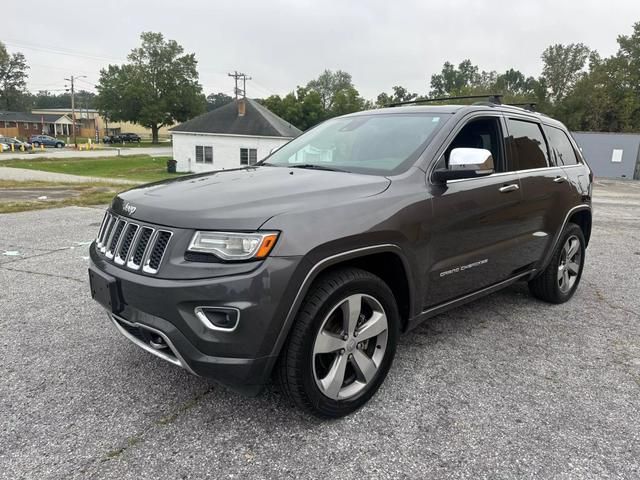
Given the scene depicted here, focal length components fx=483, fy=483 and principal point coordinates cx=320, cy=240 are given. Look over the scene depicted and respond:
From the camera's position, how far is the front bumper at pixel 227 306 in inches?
85.9

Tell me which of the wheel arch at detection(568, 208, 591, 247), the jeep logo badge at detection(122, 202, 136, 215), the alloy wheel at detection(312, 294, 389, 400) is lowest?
the alloy wheel at detection(312, 294, 389, 400)

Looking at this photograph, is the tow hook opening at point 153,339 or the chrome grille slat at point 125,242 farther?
the chrome grille slat at point 125,242

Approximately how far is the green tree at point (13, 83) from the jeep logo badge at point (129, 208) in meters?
112

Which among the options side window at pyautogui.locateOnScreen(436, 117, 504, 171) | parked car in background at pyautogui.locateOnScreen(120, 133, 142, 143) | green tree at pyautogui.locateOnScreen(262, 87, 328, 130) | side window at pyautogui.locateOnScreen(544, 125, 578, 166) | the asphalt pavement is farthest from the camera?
parked car in background at pyautogui.locateOnScreen(120, 133, 142, 143)

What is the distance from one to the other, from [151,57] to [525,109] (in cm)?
8293

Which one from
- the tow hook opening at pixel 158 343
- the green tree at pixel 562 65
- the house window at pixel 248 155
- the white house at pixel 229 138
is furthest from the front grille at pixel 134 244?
the green tree at pixel 562 65

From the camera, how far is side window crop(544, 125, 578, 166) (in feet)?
14.6

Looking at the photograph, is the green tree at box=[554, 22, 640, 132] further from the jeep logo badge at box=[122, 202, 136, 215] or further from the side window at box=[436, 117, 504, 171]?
the jeep logo badge at box=[122, 202, 136, 215]

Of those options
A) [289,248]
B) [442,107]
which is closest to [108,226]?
[289,248]

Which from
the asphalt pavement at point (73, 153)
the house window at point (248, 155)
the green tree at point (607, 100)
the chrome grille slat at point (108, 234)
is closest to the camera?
the chrome grille slat at point (108, 234)

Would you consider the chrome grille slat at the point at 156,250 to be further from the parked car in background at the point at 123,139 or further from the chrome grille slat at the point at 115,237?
the parked car in background at the point at 123,139

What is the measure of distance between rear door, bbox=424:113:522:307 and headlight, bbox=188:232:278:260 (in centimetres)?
117

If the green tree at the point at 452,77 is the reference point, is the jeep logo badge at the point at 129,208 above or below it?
below

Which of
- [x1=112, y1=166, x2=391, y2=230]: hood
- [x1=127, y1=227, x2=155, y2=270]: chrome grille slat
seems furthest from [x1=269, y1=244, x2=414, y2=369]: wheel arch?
[x1=127, y1=227, x2=155, y2=270]: chrome grille slat
